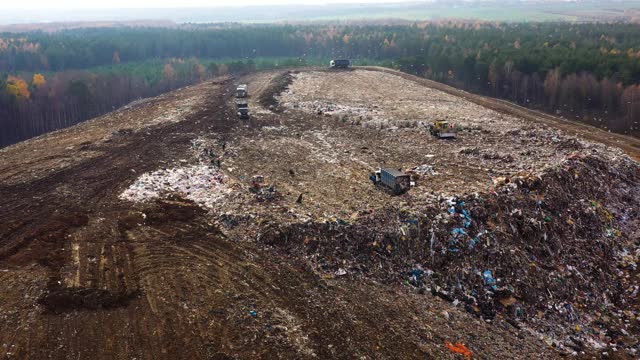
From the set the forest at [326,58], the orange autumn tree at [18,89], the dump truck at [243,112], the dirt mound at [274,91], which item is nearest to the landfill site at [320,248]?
the dump truck at [243,112]

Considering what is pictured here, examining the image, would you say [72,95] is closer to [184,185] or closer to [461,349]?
[184,185]

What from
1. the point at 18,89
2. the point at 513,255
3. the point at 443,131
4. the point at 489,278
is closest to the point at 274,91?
the point at 443,131

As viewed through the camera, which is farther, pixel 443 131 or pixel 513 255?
pixel 443 131

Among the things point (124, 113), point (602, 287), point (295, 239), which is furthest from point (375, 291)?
point (124, 113)

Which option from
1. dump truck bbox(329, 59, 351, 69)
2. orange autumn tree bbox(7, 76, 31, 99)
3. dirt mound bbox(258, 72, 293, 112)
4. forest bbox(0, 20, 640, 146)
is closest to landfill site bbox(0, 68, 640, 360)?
dirt mound bbox(258, 72, 293, 112)

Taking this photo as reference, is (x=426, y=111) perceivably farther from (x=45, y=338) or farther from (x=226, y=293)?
(x=45, y=338)
